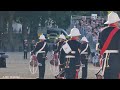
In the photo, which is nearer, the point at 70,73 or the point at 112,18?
the point at 112,18

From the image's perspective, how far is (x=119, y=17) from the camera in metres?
6.54

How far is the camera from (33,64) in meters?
9.07

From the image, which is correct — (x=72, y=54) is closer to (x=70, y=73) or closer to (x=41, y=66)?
(x=70, y=73)

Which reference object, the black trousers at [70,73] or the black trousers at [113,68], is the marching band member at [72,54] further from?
the black trousers at [113,68]

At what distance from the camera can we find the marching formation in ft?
20.6

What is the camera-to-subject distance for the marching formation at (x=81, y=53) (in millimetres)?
6273

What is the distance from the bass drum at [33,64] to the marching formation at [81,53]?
9cm

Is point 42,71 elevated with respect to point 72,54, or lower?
lower

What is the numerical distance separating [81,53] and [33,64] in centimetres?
104

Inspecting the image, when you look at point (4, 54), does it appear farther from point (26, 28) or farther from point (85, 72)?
point (85, 72)

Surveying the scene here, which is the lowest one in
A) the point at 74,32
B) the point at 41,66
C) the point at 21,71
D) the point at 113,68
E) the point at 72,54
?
the point at 21,71

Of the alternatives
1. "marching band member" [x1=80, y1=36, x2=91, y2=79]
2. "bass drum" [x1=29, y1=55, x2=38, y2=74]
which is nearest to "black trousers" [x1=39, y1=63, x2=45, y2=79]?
"bass drum" [x1=29, y1=55, x2=38, y2=74]

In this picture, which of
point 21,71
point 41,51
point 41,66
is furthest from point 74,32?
point 21,71

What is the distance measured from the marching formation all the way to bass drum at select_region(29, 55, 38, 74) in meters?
0.09
